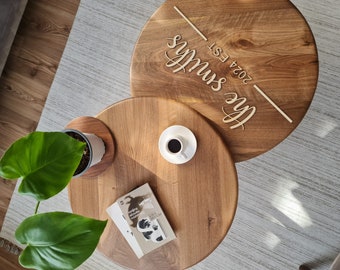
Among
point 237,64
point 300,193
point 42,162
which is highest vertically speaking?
point 42,162

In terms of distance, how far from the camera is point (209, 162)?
1.14 metres

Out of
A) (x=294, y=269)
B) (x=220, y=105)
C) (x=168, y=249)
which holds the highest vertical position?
(x=220, y=105)

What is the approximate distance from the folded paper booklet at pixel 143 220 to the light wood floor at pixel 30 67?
930 millimetres

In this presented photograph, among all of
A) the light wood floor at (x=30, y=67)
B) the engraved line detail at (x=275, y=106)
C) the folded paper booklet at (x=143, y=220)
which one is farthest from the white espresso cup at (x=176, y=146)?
the light wood floor at (x=30, y=67)

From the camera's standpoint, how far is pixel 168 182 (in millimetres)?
1166

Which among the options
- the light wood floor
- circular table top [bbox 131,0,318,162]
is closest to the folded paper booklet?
circular table top [bbox 131,0,318,162]

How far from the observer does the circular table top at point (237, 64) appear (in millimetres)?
1151

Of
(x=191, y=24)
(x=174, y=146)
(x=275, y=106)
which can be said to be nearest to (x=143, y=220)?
(x=174, y=146)

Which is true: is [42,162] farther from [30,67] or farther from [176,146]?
[30,67]

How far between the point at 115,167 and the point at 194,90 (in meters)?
0.36

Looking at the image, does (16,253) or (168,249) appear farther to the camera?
(16,253)

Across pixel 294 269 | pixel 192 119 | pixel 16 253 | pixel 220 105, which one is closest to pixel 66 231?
pixel 192 119

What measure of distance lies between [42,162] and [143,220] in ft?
1.37

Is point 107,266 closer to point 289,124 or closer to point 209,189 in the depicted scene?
point 209,189
